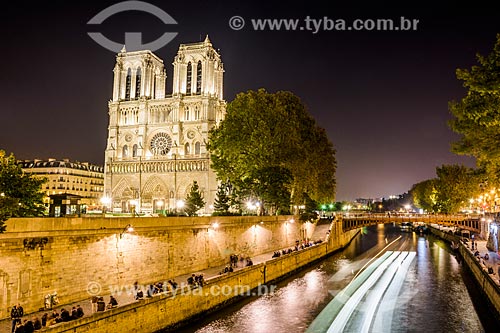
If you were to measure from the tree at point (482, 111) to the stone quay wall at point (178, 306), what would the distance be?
12.9 metres

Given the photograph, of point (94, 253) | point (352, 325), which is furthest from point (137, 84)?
point (352, 325)

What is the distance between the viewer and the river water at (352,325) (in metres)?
19.2

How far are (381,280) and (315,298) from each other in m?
7.72

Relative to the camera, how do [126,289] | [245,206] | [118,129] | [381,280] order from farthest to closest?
[118,129] < [245,206] < [381,280] < [126,289]

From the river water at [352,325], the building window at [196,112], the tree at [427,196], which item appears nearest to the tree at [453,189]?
the tree at [427,196]

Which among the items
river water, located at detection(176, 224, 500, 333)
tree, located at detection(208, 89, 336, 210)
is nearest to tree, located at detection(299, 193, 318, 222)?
tree, located at detection(208, 89, 336, 210)

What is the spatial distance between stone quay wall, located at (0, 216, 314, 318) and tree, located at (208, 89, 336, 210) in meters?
10.4

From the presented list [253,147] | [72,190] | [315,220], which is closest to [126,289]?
[253,147]

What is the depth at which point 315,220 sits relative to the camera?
172 feet

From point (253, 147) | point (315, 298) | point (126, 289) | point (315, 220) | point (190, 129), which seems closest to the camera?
point (126, 289)

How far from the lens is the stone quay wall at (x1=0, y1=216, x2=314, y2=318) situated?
1434cm

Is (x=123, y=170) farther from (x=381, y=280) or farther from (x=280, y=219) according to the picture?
(x=381, y=280)

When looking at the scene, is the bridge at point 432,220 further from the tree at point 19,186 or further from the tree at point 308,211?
the tree at point 19,186

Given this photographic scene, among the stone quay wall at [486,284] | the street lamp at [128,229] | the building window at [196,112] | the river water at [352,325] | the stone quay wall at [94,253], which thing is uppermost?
the building window at [196,112]
